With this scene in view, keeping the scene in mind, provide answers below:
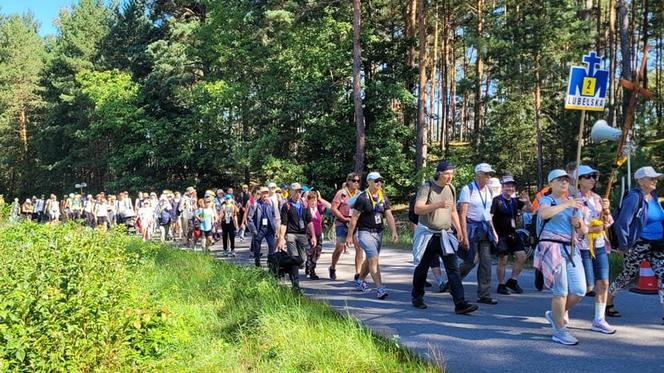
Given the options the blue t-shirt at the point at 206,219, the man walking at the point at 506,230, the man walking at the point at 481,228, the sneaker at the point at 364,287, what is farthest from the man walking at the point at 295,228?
the blue t-shirt at the point at 206,219

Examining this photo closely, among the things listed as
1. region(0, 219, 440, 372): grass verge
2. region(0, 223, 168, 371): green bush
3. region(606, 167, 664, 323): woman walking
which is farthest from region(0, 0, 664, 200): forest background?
region(0, 223, 168, 371): green bush

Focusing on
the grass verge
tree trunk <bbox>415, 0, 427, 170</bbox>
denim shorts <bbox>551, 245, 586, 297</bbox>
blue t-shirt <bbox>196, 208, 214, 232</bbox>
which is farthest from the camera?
tree trunk <bbox>415, 0, 427, 170</bbox>

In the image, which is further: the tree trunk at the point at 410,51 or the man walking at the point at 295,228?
the tree trunk at the point at 410,51

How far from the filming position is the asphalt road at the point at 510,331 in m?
5.28

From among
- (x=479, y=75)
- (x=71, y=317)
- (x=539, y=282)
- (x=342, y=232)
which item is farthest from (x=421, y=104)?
(x=71, y=317)

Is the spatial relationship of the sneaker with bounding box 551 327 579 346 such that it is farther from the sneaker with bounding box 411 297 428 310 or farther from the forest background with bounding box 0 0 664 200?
the forest background with bounding box 0 0 664 200

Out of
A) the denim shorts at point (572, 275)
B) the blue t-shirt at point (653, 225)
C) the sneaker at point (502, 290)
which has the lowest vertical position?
the sneaker at point (502, 290)

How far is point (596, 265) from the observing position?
20.5ft

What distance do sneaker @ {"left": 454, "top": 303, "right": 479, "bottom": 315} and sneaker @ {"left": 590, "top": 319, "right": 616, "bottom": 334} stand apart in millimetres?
1380

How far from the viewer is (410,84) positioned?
26.2m

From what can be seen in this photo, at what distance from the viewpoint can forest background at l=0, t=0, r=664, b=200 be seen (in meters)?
21.5

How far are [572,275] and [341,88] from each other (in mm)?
20322

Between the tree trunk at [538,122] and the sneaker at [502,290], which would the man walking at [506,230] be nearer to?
the sneaker at [502,290]

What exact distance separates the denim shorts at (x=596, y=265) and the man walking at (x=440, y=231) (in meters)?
1.42
